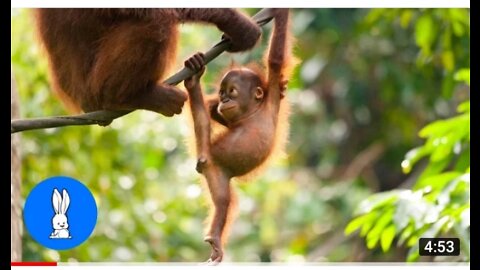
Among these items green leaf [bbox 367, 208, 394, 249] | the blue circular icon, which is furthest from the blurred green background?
the blue circular icon

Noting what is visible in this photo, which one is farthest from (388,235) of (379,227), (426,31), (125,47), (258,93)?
(426,31)

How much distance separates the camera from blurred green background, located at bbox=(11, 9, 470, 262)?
3.66 m

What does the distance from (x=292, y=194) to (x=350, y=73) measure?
810 millimetres

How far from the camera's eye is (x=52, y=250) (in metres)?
3.30

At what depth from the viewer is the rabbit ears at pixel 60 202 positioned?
3.12 meters

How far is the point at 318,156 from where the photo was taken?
23.9ft

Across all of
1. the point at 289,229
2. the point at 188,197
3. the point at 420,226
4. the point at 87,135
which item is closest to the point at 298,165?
the point at 289,229

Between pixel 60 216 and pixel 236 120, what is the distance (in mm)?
585

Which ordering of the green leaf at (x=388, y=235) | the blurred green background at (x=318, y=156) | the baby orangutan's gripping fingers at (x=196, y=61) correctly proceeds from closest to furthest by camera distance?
the baby orangutan's gripping fingers at (x=196, y=61) → the green leaf at (x=388, y=235) → the blurred green background at (x=318, y=156)

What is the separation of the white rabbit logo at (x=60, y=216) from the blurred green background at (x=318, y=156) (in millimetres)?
273

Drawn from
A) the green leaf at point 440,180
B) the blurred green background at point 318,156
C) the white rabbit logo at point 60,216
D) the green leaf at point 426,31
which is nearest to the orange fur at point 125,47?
the blurred green background at point 318,156

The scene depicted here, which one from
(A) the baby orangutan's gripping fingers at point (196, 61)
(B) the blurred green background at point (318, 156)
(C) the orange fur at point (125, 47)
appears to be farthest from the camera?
(B) the blurred green background at point (318, 156)

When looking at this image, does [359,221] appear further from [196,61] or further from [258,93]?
[196,61]
